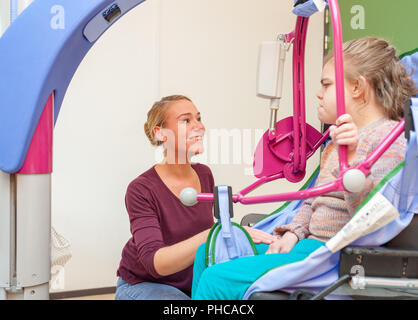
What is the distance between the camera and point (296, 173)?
4.22 ft

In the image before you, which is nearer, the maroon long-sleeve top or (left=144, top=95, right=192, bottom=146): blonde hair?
the maroon long-sleeve top

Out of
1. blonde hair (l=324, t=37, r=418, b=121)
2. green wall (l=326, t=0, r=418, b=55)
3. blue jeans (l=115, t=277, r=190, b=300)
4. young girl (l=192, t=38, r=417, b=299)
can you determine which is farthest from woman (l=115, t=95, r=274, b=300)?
green wall (l=326, t=0, r=418, b=55)

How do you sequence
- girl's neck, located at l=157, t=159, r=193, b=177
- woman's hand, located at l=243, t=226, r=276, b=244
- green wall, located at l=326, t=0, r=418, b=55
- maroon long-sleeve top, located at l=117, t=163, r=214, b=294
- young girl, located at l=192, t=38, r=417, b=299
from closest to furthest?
young girl, located at l=192, t=38, r=417, b=299
woman's hand, located at l=243, t=226, r=276, b=244
maroon long-sleeve top, located at l=117, t=163, r=214, b=294
girl's neck, located at l=157, t=159, r=193, b=177
green wall, located at l=326, t=0, r=418, b=55

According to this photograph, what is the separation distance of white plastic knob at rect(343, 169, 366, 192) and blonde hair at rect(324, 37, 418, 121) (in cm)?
29

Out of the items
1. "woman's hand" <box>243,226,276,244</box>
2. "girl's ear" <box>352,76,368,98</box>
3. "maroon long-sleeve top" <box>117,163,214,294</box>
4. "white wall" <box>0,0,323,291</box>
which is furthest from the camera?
"white wall" <box>0,0,323,291</box>

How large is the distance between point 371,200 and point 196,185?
0.72 meters

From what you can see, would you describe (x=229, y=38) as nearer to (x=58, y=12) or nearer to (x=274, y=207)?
(x=274, y=207)

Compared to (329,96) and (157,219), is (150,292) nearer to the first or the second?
(157,219)

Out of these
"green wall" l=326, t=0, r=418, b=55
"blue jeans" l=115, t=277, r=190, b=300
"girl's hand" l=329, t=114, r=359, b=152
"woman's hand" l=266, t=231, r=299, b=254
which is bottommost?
"blue jeans" l=115, t=277, r=190, b=300

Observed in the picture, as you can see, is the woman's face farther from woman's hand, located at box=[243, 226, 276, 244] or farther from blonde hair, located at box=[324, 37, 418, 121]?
blonde hair, located at box=[324, 37, 418, 121]

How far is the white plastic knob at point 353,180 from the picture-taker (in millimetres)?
798

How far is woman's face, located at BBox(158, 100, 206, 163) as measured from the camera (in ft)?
4.51

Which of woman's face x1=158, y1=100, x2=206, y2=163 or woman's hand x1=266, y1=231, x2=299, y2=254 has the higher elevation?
woman's face x1=158, y1=100, x2=206, y2=163

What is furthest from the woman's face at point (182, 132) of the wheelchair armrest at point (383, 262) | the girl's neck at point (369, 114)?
the wheelchair armrest at point (383, 262)
